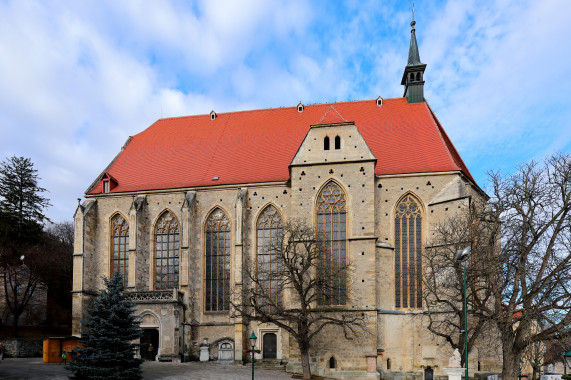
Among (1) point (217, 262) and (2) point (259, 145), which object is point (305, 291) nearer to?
(1) point (217, 262)

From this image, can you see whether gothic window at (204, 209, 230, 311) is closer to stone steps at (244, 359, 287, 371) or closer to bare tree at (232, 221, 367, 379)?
bare tree at (232, 221, 367, 379)

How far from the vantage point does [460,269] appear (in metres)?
21.6

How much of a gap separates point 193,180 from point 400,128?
13.5 m

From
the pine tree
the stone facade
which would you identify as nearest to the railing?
the stone facade

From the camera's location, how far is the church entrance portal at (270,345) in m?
30.4

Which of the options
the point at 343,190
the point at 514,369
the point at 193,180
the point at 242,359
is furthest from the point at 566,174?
the point at 193,180

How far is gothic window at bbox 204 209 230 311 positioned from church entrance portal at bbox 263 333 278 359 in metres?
2.95

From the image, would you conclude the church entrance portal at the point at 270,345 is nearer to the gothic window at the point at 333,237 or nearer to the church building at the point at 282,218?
Result: the church building at the point at 282,218

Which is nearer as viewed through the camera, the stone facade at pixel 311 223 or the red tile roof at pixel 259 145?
the stone facade at pixel 311 223

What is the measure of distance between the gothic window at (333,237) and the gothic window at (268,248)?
295 centimetres

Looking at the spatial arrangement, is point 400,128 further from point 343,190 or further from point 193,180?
point 193,180

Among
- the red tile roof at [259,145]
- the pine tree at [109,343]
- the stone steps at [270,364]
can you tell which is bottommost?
the stone steps at [270,364]

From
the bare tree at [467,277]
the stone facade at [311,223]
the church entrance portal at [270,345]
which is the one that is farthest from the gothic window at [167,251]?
the bare tree at [467,277]

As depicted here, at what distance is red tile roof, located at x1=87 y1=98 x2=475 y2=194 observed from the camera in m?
31.4
